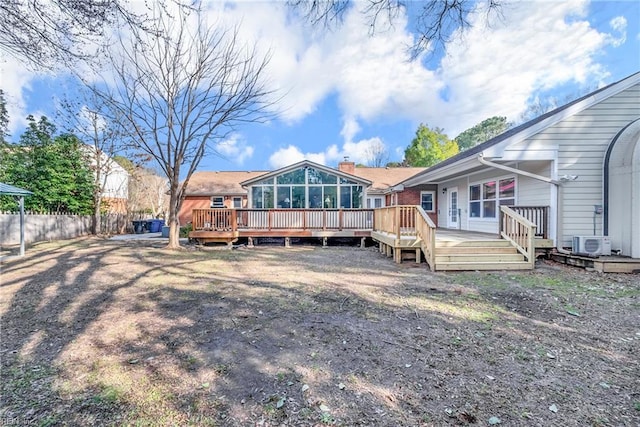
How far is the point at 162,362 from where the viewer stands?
2.86 meters

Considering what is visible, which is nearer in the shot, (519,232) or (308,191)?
(519,232)

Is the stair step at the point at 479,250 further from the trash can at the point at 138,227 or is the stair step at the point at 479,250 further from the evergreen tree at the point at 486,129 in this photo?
the evergreen tree at the point at 486,129

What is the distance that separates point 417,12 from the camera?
416cm

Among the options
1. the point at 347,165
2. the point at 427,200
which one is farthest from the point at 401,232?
the point at 347,165

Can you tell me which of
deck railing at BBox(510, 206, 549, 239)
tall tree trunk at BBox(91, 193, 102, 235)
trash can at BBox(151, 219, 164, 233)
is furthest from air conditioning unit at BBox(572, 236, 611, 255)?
trash can at BBox(151, 219, 164, 233)

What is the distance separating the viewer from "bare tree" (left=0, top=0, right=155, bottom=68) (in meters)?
4.03

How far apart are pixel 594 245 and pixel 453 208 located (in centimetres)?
685

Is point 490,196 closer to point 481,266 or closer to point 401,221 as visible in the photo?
point 401,221

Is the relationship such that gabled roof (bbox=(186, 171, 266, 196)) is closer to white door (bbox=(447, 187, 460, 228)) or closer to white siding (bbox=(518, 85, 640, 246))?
white door (bbox=(447, 187, 460, 228))

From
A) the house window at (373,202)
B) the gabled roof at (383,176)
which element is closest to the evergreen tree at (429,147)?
the gabled roof at (383,176)

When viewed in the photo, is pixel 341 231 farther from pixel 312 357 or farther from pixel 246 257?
pixel 312 357

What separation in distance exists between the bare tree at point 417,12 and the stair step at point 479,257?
4.63m

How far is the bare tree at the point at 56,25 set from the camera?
159 inches

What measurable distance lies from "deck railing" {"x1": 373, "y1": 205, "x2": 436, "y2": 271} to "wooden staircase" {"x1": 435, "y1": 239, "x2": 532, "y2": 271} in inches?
11.1
